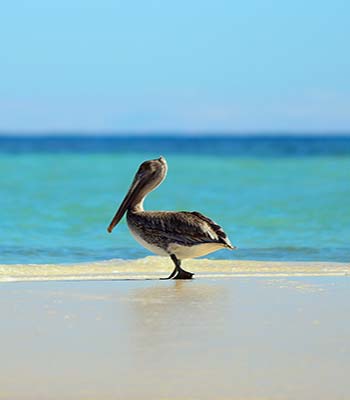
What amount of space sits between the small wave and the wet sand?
764mm

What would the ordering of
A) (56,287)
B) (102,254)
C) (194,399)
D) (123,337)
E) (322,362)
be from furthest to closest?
(102,254)
(56,287)
(123,337)
(322,362)
(194,399)

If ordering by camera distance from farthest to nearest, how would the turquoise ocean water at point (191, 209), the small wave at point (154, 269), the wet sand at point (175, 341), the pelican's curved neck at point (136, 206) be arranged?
the turquoise ocean water at point (191, 209) < the pelican's curved neck at point (136, 206) < the small wave at point (154, 269) < the wet sand at point (175, 341)

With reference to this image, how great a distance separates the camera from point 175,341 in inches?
211

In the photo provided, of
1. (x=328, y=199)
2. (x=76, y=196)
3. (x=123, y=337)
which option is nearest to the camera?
(x=123, y=337)

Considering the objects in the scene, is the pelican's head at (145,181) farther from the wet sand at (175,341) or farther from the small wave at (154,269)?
the wet sand at (175,341)

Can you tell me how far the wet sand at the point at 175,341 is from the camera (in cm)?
453

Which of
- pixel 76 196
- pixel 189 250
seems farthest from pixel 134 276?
pixel 76 196

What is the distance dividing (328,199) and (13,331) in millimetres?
16800

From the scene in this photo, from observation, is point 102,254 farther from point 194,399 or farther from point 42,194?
point 42,194

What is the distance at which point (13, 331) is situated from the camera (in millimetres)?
5664

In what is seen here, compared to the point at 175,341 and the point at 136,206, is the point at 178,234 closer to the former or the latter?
the point at 136,206

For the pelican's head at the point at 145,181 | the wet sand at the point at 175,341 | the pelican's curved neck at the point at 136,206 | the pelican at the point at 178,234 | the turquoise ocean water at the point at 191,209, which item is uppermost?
the turquoise ocean water at the point at 191,209

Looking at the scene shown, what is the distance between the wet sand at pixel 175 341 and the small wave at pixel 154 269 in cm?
76

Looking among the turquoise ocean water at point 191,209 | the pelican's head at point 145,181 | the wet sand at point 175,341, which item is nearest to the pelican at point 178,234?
the pelican's head at point 145,181
